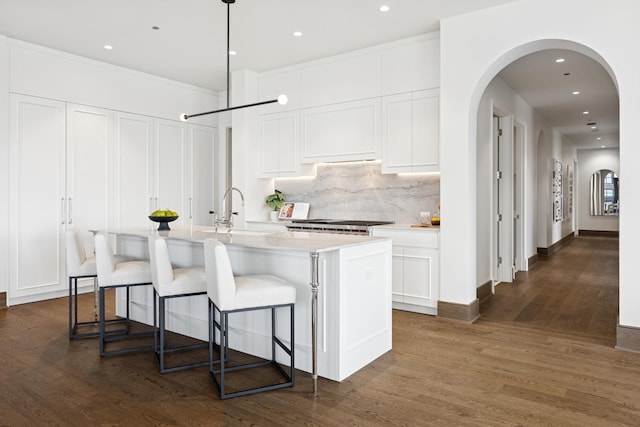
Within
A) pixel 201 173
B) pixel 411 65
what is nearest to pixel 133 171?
pixel 201 173

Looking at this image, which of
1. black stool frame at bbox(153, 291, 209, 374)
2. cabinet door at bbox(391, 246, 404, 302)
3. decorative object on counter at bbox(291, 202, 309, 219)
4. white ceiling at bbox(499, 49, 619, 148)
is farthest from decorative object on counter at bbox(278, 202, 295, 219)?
white ceiling at bbox(499, 49, 619, 148)

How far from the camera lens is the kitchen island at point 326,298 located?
283cm

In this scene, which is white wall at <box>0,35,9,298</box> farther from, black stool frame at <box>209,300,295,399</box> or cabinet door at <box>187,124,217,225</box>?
black stool frame at <box>209,300,295,399</box>

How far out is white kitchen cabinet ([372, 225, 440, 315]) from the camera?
172 inches

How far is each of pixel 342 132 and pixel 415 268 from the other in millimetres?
1827

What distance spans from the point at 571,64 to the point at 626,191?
2.68 meters

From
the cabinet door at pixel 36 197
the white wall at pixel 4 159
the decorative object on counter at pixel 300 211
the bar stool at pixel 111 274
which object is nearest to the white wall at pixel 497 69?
the decorative object on counter at pixel 300 211

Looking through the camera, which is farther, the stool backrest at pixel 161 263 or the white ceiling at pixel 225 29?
the white ceiling at pixel 225 29

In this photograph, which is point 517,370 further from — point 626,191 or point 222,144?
point 222,144

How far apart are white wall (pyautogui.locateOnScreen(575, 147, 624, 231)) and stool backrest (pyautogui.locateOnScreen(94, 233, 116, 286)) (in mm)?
14288

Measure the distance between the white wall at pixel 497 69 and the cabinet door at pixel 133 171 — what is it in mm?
3985

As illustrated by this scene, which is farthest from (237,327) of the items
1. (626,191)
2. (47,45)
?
(47,45)

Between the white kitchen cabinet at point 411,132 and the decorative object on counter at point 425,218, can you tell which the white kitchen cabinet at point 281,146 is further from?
the decorative object on counter at point 425,218

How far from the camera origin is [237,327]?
341cm
